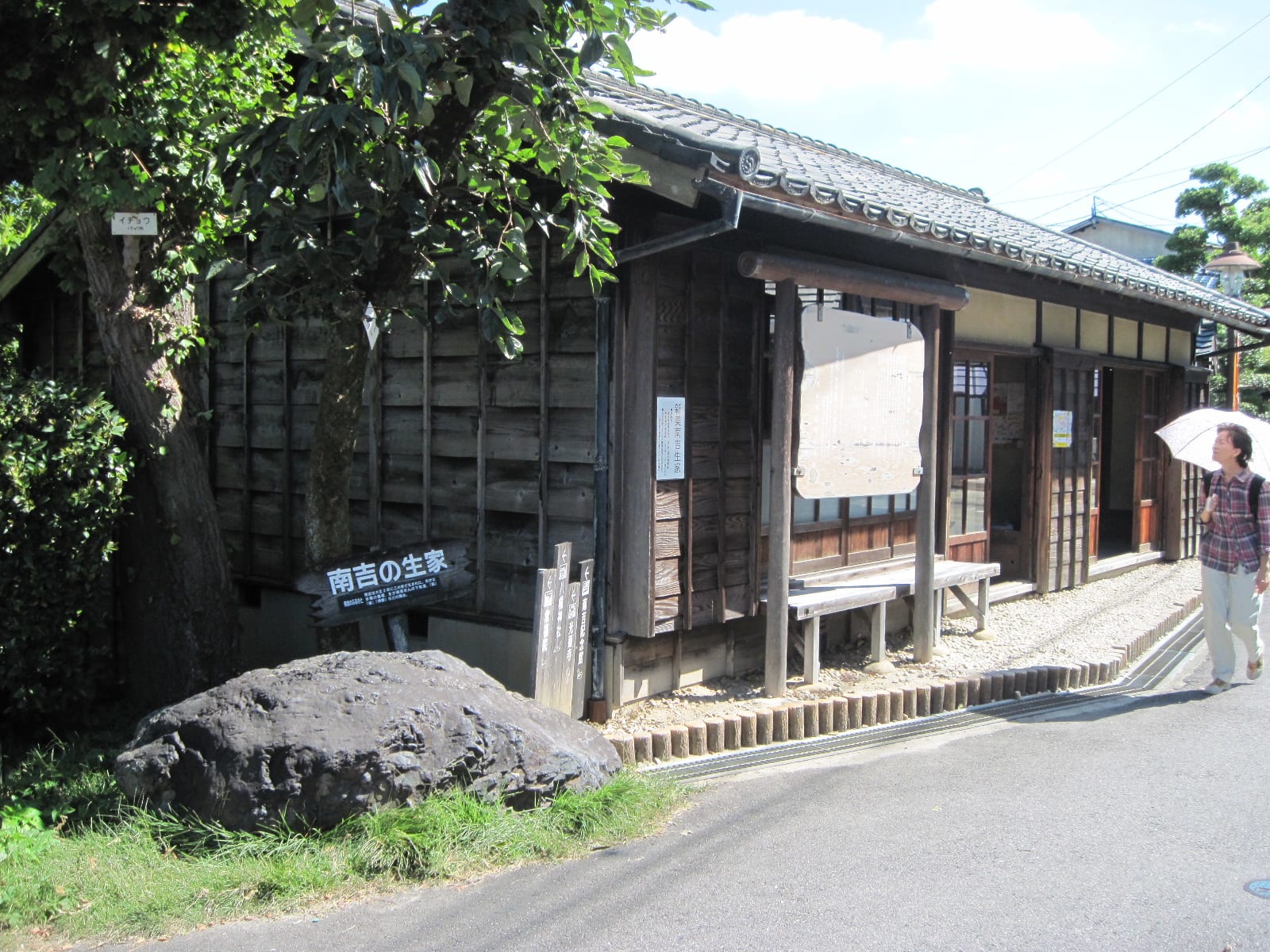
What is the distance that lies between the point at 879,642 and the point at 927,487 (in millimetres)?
1225

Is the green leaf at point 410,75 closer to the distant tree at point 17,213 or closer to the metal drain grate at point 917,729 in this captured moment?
the distant tree at point 17,213

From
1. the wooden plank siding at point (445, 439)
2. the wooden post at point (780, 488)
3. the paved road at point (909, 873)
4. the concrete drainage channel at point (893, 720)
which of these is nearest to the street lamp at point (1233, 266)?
the concrete drainage channel at point (893, 720)

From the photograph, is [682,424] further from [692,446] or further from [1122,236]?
[1122,236]

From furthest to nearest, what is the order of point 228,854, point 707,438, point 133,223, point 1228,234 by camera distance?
1. point 1228,234
2. point 707,438
3. point 133,223
4. point 228,854

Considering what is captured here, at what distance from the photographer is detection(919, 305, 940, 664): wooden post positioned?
309 inches

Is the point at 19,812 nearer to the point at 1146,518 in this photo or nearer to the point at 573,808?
the point at 573,808

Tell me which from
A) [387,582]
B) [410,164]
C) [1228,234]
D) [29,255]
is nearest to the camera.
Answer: [410,164]

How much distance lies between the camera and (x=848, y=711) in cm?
672

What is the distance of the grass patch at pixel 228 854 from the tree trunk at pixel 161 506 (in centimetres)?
161

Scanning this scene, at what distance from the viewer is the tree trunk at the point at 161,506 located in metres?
6.40

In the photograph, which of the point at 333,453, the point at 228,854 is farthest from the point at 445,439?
the point at 228,854

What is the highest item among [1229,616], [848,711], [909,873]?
[1229,616]

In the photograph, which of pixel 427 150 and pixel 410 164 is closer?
pixel 410 164

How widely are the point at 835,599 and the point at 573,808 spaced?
3.02m
